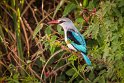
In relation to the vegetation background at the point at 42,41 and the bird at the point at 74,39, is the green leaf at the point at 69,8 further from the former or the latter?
the bird at the point at 74,39

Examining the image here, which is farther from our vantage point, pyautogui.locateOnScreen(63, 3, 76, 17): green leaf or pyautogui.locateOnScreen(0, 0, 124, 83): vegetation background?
pyautogui.locateOnScreen(63, 3, 76, 17): green leaf

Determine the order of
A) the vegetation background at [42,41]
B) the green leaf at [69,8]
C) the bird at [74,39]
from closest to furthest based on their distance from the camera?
the bird at [74,39]
the vegetation background at [42,41]
the green leaf at [69,8]

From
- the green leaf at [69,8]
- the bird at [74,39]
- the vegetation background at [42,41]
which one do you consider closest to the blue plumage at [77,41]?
the bird at [74,39]

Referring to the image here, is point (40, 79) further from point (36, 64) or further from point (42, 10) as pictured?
point (42, 10)

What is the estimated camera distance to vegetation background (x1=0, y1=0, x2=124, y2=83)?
152 inches

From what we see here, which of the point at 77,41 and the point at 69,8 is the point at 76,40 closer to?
the point at 77,41

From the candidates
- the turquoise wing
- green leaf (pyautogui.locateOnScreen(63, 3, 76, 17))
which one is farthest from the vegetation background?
the turquoise wing

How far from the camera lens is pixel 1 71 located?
4566 mm

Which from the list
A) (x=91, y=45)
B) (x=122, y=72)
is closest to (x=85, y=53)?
(x=122, y=72)

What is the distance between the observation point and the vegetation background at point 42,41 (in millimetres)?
3861

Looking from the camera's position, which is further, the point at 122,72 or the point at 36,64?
the point at 36,64

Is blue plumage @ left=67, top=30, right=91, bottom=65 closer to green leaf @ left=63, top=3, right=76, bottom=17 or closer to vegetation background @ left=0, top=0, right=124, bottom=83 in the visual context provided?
vegetation background @ left=0, top=0, right=124, bottom=83

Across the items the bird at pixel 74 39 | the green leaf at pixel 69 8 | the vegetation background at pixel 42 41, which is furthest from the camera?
the green leaf at pixel 69 8

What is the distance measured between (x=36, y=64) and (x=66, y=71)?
314 mm
